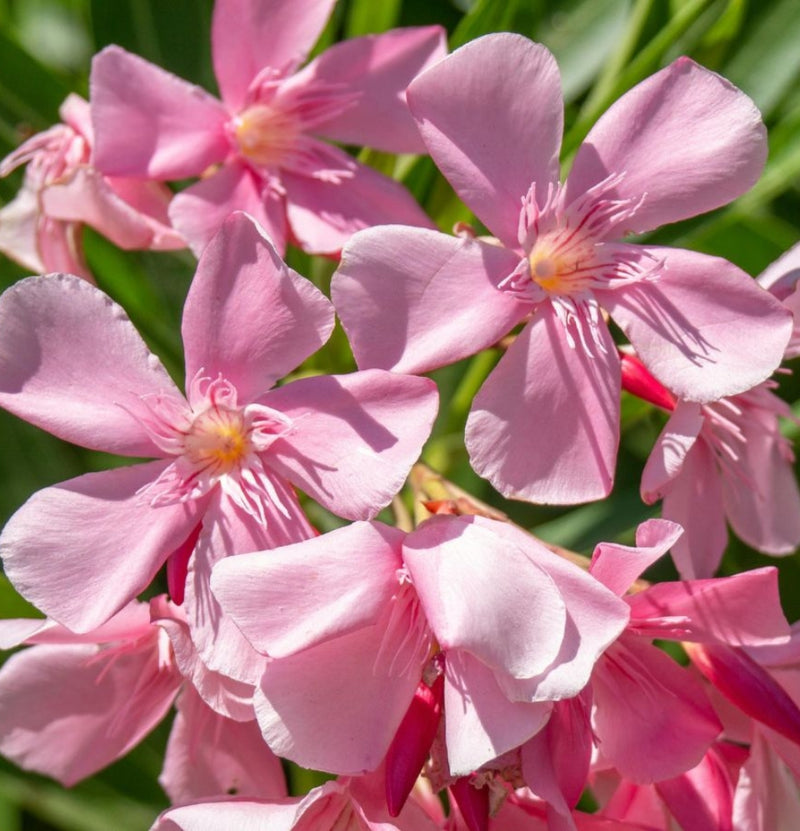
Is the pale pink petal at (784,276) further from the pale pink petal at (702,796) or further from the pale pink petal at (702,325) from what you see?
the pale pink petal at (702,796)

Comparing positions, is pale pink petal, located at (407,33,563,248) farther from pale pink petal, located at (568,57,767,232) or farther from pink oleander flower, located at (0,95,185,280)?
pink oleander flower, located at (0,95,185,280)

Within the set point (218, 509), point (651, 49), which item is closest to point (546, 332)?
point (218, 509)

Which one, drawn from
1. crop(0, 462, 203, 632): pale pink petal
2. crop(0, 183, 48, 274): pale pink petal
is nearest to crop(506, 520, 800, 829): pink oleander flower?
crop(0, 462, 203, 632): pale pink petal

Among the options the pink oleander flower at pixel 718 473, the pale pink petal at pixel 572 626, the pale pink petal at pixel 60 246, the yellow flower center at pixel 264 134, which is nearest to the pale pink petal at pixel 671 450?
the pink oleander flower at pixel 718 473

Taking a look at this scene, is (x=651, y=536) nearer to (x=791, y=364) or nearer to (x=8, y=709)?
(x=8, y=709)

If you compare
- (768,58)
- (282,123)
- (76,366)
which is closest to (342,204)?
(282,123)

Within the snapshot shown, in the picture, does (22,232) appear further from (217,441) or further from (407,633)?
(407,633)
